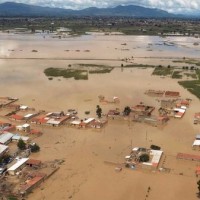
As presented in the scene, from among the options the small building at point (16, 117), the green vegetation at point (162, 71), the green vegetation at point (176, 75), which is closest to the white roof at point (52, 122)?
the small building at point (16, 117)

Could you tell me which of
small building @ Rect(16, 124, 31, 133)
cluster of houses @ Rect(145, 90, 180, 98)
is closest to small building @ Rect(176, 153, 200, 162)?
small building @ Rect(16, 124, 31, 133)

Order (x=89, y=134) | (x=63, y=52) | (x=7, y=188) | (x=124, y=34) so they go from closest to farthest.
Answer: (x=7, y=188)
(x=89, y=134)
(x=63, y=52)
(x=124, y=34)

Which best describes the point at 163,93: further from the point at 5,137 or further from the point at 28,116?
the point at 5,137

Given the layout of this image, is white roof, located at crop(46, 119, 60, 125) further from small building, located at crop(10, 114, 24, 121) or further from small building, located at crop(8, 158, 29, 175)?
small building, located at crop(8, 158, 29, 175)

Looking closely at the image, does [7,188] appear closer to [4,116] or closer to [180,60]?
[4,116]

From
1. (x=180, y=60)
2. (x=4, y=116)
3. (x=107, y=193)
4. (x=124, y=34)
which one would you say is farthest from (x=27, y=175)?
(x=124, y=34)

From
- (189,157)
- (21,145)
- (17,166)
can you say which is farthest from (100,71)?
(17,166)
